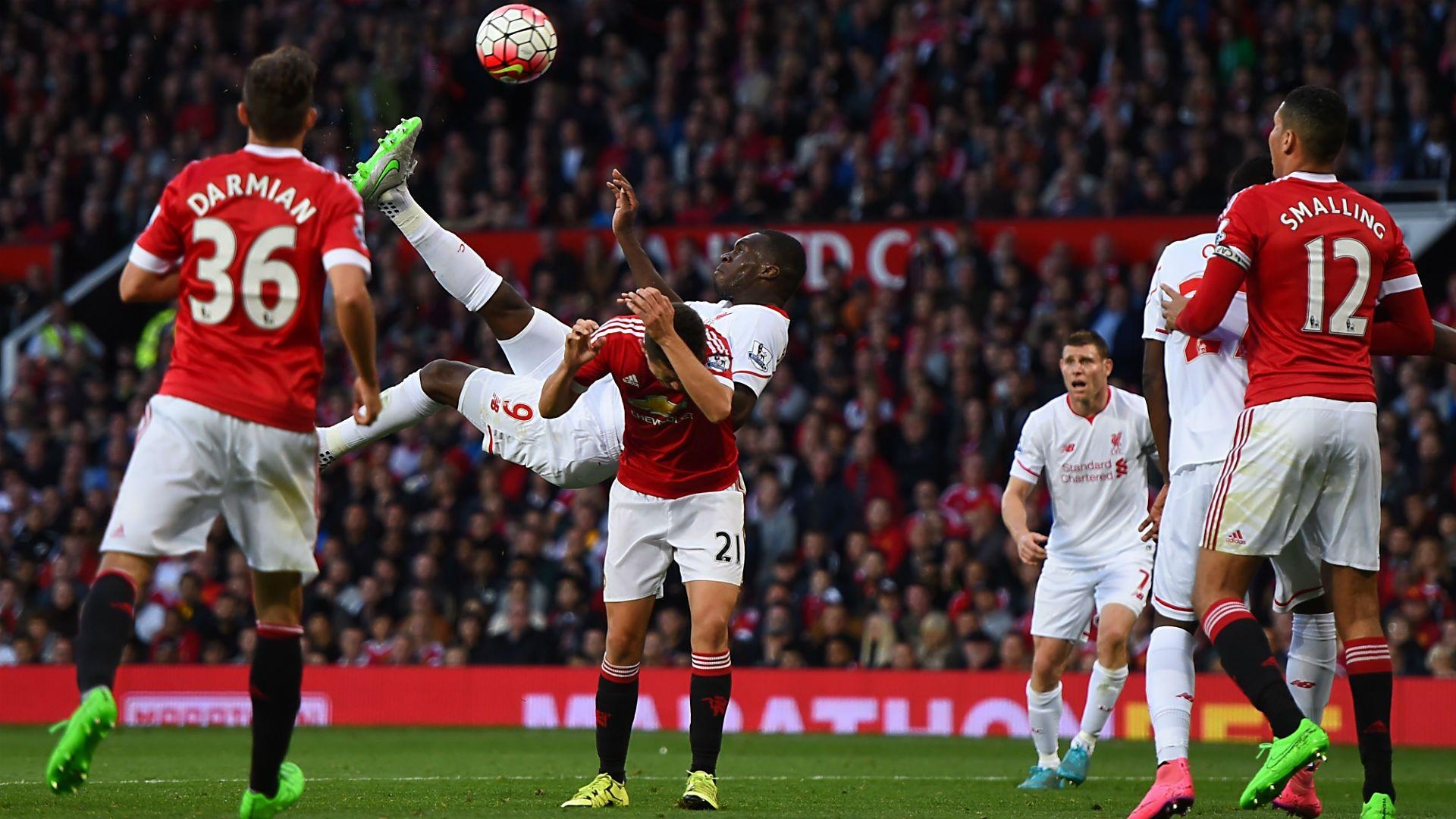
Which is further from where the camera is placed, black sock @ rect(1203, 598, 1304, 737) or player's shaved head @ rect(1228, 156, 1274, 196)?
player's shaved head @ rect(1228, 156, 1274, 196)

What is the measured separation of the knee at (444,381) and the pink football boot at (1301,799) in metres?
4.69

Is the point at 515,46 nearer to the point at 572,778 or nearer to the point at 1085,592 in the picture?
the point at 572,778

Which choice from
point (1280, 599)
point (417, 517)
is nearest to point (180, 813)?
point (1280, 599)

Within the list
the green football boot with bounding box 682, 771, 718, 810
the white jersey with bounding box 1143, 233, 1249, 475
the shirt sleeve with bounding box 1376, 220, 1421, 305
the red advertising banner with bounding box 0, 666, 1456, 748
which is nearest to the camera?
the shirt sleeve with bounding box 1376, 220, 1421, 305

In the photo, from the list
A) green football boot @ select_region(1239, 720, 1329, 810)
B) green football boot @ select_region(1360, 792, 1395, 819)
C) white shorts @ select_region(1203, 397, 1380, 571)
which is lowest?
green football boot @ select_region(1360, 792, 1395, 819)

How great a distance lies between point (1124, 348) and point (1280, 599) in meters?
8.75

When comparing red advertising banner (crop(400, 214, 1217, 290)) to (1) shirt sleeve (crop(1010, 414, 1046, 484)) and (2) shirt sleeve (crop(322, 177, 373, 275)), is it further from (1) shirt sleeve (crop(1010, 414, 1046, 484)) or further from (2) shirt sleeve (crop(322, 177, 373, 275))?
(2) shirt sleeve (crop(322, 177, 373, 275))

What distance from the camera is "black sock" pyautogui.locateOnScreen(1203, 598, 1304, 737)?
6262mm

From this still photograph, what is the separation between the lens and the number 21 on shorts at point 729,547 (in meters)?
7.77

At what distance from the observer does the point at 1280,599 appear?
757cm

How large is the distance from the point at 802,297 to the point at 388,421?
9.70 metres

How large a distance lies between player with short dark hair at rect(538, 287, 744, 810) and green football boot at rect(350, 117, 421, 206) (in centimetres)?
196

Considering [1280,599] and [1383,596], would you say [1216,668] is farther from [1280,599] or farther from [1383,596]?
[1280,599]

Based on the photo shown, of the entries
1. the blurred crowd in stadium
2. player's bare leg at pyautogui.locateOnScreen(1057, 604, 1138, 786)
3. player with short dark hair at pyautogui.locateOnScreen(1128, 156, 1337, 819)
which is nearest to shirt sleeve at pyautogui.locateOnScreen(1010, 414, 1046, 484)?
player's bare leg at pyautogui.locateOnScreen(1057, 604, 1138, 786)
